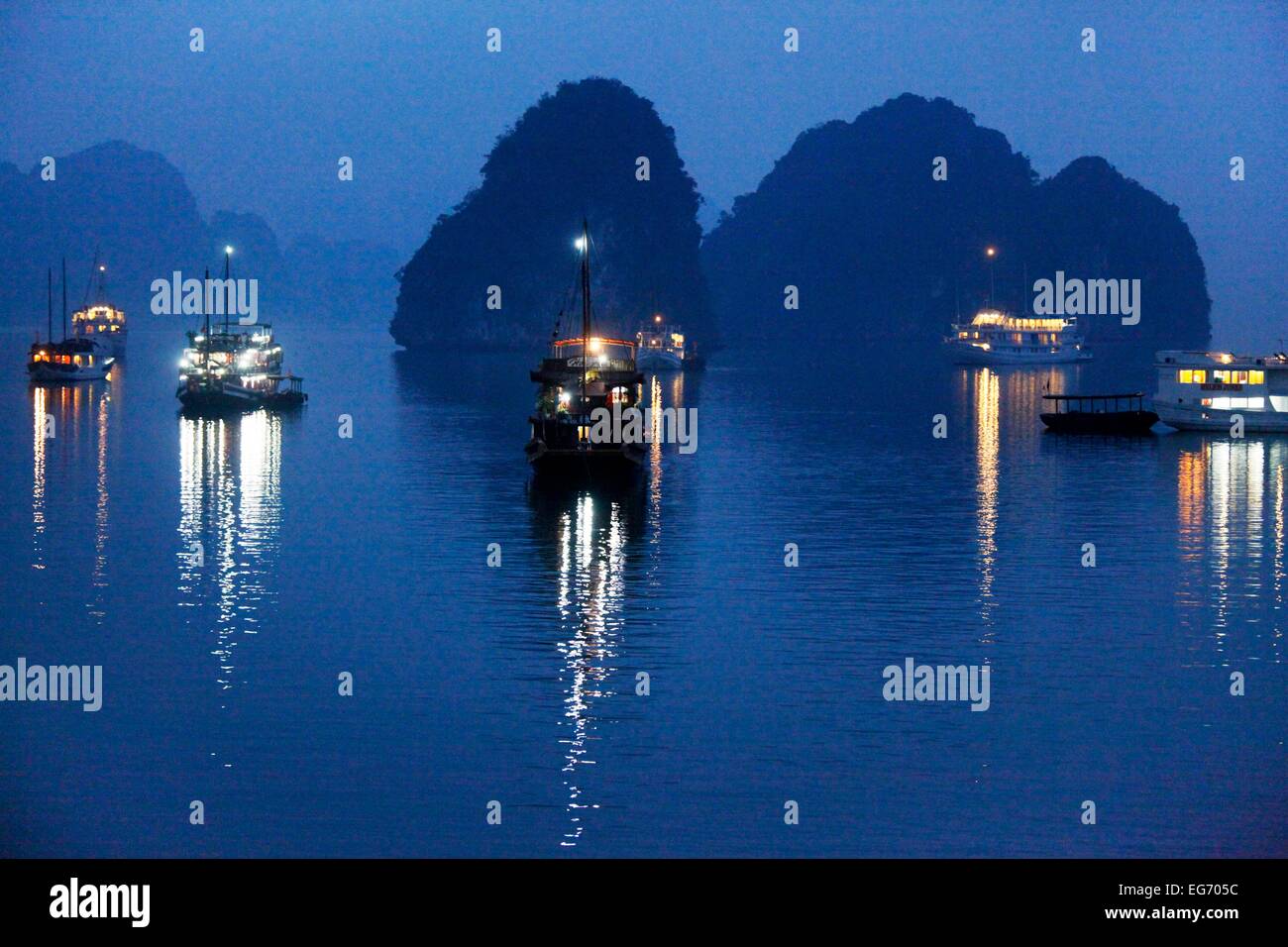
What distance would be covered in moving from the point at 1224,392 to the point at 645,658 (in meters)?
61.0

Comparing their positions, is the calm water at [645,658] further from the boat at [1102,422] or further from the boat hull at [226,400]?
the boat hull at [226,400]

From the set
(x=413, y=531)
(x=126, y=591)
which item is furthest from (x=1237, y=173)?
(x=126, y=591)

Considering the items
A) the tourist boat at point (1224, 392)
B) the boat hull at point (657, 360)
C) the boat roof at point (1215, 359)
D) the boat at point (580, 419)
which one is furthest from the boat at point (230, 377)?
the boat hull at point (657, 360)

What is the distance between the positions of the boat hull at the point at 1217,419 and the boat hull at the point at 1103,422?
0.87 metres

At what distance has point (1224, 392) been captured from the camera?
8600 cm

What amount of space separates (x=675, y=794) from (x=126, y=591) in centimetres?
2259

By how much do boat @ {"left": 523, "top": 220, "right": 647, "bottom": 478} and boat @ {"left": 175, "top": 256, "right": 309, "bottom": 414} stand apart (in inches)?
1368

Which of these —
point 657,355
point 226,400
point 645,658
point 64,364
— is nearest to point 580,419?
point 645,658

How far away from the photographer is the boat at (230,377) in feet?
340

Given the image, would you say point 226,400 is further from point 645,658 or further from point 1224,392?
point 645,658

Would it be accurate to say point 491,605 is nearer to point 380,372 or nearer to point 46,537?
point 46,537

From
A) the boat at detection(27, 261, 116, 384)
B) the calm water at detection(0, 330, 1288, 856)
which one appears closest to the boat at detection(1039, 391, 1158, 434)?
the calm water at detection(0, 330, 1288, 856)

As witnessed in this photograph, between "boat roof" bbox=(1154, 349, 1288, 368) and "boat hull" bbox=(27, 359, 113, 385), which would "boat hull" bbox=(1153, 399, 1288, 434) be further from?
"boat hull" bbox=(27, 359, 113, 385)

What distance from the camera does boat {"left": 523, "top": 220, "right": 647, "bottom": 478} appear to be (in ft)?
212
